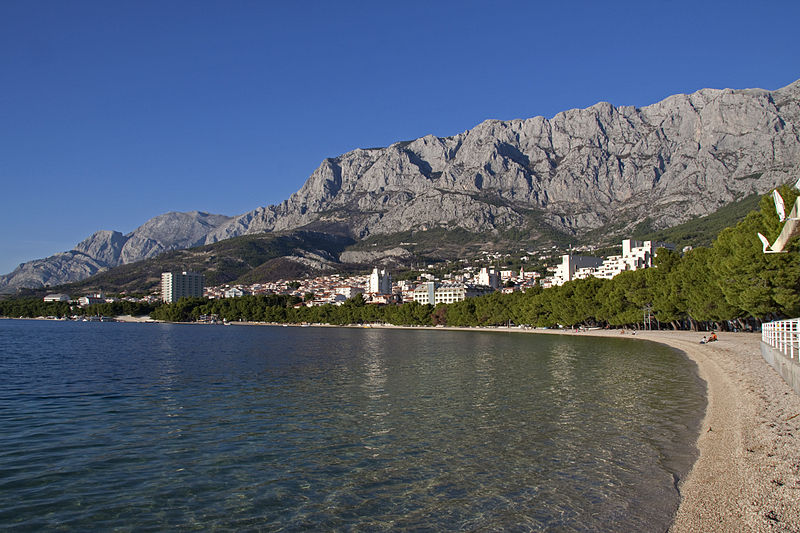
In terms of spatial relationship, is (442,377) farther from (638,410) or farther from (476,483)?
(476,483)

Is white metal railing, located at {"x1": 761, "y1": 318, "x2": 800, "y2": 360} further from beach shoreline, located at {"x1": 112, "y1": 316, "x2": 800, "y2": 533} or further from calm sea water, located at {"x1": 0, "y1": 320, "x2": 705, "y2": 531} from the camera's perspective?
calm sea water, located at {"x1": 0, "y1": 320, "x2": 705, "y2": 531}

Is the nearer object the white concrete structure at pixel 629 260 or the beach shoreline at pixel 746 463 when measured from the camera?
the beach shoreline at pixel 746 463

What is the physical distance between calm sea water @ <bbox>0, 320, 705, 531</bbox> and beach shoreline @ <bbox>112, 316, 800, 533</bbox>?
0.65 metres

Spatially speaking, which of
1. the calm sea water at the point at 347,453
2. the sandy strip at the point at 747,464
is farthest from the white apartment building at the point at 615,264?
the calm sea water at the point at 347,453

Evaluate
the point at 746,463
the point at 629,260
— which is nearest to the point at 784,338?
the point at 746,463

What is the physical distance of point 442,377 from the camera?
1454 inches

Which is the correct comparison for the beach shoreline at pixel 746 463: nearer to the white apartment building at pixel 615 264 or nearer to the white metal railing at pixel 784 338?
the white metal railing at pixel 784 338

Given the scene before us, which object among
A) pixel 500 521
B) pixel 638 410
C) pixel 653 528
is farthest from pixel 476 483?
pixel 638 410

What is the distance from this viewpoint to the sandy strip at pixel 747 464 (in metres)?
11.2

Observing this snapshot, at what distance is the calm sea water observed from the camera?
12258mm

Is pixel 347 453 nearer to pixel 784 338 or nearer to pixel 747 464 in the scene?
pixel 747 464

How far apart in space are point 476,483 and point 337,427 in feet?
25.6

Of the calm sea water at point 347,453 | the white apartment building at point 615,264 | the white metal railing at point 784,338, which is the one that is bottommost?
the calm sea water at point 347,453

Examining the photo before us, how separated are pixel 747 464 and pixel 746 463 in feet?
0.38
